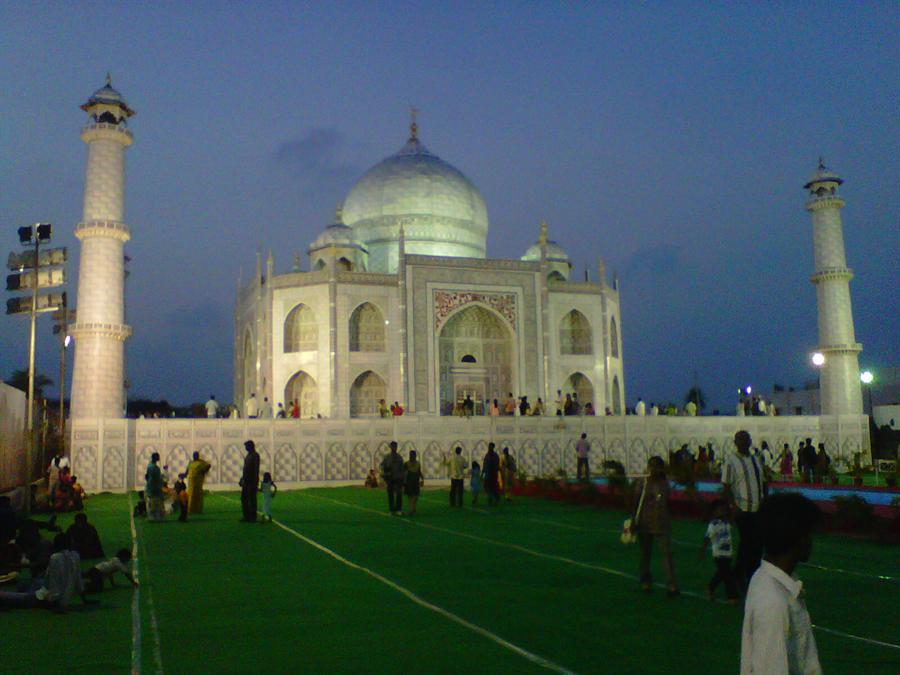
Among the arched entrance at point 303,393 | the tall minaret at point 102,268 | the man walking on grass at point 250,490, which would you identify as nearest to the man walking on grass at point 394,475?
the man walking on grass at point 250,490

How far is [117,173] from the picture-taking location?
23469mm

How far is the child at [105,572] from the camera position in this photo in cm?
802

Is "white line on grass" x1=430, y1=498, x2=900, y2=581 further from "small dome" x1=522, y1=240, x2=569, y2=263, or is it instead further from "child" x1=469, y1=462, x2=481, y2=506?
"small dome" x1=522, y1=240, x2=569, y2=263

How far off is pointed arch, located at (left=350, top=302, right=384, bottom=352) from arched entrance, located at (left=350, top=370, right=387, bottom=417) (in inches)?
36.9

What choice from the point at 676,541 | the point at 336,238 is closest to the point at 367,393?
the point at 336,238

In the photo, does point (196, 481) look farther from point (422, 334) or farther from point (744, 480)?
point (422, 334)

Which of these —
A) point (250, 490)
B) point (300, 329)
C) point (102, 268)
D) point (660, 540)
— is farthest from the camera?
point (300, 329)

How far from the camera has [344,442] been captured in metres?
22.9

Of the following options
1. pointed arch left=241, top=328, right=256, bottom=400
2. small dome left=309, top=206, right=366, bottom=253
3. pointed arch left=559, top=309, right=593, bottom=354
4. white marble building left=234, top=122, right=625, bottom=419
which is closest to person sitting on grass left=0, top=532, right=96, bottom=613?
white marble building left=234, top=122, right=625, bottom=419

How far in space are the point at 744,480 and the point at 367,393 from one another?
2471 cm

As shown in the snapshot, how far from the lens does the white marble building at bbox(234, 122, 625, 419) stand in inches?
1220

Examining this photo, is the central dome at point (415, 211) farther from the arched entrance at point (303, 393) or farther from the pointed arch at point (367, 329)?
the arched entrance at point (303, 393)

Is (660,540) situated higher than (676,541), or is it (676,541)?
(660,540)

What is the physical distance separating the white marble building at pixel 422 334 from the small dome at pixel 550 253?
3.77m
